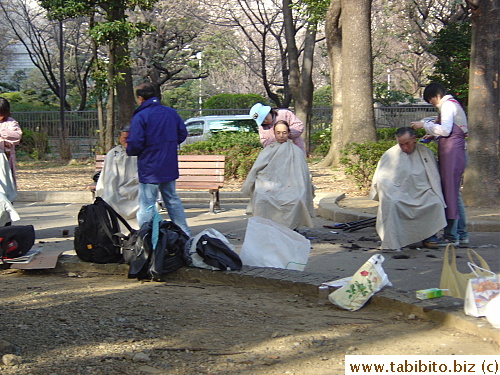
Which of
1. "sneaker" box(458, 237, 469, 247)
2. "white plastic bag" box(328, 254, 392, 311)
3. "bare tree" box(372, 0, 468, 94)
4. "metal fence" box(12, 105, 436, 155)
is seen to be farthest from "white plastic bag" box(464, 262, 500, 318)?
"bare tree" box(372, 0, 468, 94)

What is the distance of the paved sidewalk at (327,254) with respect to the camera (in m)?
5.04

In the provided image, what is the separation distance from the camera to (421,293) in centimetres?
505

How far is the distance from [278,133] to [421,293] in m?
4.03

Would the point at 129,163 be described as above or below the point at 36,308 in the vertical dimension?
above

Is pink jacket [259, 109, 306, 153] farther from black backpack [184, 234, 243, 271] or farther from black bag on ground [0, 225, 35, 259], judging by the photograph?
black bag on ground [0, 225, 35, 259]

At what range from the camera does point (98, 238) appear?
6.66 metres

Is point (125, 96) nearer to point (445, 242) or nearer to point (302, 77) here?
point (302, 77)

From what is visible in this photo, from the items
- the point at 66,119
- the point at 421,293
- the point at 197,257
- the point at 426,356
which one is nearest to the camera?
the point at 426,356

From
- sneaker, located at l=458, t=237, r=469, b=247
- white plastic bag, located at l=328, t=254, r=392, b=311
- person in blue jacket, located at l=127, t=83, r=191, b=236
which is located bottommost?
A: sneaker, located at l=458, t=237, r=469, b=247

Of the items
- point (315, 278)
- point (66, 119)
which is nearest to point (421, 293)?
point (315, 278)

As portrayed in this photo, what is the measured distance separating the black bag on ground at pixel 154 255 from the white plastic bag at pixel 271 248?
2.06 ft

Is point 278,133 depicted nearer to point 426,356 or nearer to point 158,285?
point 158,285

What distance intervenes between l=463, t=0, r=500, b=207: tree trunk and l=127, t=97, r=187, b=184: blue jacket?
495 cm

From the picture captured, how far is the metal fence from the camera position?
27.0 metres
